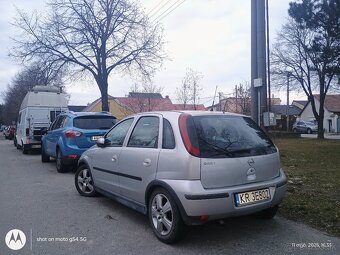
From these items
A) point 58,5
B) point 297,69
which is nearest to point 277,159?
point 58,5

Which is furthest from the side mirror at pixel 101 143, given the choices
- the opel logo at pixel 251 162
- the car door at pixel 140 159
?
the opel logo at pixel 251 162

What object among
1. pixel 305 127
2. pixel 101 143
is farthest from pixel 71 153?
pixel 305 127

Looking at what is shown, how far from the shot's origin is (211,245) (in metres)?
4.31

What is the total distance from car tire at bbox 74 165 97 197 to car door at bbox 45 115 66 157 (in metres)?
3.53

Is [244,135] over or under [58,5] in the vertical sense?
under

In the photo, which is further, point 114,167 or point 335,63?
point 335,63

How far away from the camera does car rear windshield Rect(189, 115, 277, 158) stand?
4.30 m

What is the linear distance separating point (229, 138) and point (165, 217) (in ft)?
4.17

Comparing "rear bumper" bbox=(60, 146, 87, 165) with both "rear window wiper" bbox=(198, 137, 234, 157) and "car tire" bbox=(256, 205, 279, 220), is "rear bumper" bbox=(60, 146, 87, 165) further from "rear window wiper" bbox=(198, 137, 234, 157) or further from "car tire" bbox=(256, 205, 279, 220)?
"rear window wiper" bbox=(198, 137, 234, 157)

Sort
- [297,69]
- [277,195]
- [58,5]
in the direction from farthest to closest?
[297,69] → [58,5] → [277,195]

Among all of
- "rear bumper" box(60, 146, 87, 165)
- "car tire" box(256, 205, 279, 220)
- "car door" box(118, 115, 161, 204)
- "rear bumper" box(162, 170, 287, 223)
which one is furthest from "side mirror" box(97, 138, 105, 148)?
"rear bumper" box(60, 146, 87, 165)

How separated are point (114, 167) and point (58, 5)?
19072 millimetres

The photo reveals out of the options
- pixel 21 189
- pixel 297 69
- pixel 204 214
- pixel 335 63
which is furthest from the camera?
pixel 297 69

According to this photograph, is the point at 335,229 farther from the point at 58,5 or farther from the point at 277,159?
the point at 58,5
